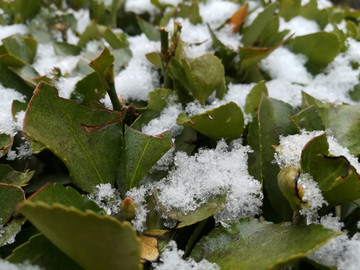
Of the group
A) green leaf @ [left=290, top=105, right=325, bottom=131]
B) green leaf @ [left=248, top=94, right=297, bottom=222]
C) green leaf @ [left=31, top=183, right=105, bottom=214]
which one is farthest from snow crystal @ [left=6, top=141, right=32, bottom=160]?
green leaf @ [left=290, top=105, right=325, bottom=131]

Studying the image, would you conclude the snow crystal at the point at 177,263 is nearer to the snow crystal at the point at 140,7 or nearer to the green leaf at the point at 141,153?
the green leaf at the point at 141,153

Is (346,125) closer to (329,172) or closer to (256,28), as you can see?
(329,172)

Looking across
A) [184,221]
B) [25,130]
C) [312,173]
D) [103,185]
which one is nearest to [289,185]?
Result: [312,173]

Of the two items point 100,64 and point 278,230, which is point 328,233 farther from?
point 100,64

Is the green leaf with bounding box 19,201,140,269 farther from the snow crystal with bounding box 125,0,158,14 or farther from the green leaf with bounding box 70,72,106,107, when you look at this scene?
the snow crystal with bounding box 125,0,158,14

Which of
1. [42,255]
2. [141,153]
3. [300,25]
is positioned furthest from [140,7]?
[42,255]
